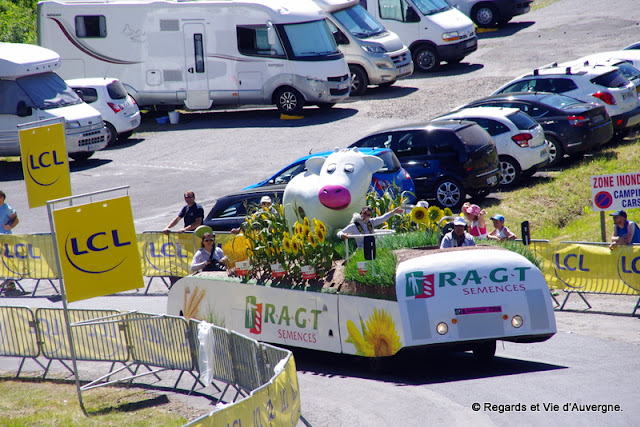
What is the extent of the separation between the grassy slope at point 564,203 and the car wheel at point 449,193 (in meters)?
0.72

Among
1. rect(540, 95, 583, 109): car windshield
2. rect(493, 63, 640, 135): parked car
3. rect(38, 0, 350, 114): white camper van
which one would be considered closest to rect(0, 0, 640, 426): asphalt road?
rect(38, 0, 350, 114): white camper van

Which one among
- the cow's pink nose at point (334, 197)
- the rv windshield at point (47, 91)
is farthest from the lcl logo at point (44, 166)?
the rv windshield at point (47, 91)

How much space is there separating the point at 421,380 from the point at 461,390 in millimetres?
732

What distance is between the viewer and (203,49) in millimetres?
27047

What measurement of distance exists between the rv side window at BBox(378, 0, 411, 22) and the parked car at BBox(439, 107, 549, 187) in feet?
39.6

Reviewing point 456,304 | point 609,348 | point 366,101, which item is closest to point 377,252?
point 456,304

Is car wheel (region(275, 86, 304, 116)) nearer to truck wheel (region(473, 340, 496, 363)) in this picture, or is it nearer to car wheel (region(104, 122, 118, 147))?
car wheel (region(104, 122, 118, 147))

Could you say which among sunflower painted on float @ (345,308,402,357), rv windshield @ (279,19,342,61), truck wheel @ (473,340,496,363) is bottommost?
truck wheel @ (473,340,496,363)

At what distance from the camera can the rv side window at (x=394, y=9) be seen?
101 feet

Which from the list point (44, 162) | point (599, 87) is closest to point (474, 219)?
point (44, 162)

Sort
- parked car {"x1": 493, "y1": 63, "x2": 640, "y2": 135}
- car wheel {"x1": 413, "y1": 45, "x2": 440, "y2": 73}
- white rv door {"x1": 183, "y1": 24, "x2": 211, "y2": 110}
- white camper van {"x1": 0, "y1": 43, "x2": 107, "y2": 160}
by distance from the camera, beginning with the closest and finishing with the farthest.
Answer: parked car {"x1": 493, "y1": 63, "x2": 640, "y2": 135}, white camper van {"x1": 0, "y1": 43, "x2": 107, "y2": 160}, white rv door {"x1": 183, "y1": 24, "x2": 211, "y2": 110}, car wheel {"x1": 413, "y1": 45, "x2": 440, "y2": 73}

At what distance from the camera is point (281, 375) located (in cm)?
816

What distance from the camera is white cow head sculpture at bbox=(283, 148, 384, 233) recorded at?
462 inches

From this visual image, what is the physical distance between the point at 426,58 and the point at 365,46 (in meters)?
3.96
